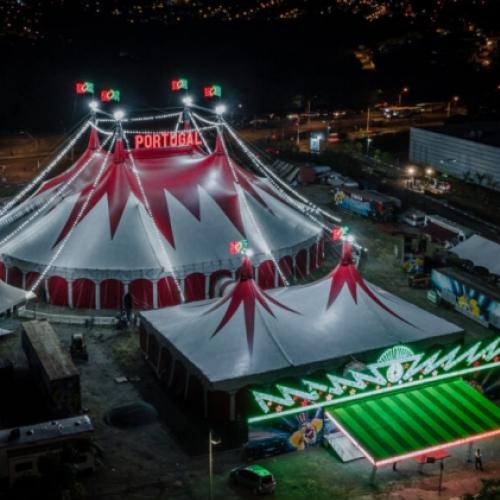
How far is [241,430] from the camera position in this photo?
2102 centimetres

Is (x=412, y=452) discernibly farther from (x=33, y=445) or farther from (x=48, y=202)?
(x=48, y=202)

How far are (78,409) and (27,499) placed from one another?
22.8ft

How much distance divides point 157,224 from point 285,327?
10.2 m

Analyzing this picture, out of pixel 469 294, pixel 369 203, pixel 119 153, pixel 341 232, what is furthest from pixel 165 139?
pixel 469 294

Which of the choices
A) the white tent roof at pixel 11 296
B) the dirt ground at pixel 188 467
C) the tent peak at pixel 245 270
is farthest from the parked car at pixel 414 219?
the dirt ground at pixel 188 467

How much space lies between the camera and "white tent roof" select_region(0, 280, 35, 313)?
92.7 feet

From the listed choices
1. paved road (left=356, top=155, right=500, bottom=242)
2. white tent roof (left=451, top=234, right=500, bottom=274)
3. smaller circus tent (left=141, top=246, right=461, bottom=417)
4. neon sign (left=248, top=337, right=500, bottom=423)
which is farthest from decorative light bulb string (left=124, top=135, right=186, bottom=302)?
paved road (left=356, top=155, right=500, bottom=242)

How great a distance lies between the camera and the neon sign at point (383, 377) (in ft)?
65.8

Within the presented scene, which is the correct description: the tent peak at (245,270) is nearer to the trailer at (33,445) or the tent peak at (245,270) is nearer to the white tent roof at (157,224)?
the white tent roof at (157,224)

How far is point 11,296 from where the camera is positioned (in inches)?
1133

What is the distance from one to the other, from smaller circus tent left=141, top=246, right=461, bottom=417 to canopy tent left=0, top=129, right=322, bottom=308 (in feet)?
16.5

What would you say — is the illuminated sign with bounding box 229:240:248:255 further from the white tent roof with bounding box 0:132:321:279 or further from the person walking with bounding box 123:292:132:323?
the person walking with bounding box 123:292:132:323

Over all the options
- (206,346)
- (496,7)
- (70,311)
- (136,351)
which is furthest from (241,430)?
(496,7)

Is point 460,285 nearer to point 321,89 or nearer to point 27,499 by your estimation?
point 27,499
